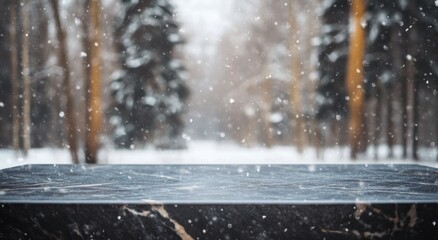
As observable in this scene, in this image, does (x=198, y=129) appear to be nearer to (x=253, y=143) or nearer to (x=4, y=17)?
(x=253, y=143)

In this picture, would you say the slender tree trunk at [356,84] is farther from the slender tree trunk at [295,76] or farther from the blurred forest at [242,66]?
the slender tree trunk at [295,76]

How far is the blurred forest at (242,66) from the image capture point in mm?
14887

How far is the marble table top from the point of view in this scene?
2352 millimetres

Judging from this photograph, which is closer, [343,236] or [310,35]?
[343,236]

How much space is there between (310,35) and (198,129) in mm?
33873

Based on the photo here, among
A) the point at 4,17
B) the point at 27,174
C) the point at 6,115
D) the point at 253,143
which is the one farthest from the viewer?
the point at 253,143

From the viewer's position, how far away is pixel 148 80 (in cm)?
1912

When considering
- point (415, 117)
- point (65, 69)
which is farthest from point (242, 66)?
point (65, 69)

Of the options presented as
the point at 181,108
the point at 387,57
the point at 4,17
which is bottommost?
the point at 181,108

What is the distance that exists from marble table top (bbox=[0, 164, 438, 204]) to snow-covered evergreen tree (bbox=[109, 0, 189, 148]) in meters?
15.0

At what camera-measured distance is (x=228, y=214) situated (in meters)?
2.22

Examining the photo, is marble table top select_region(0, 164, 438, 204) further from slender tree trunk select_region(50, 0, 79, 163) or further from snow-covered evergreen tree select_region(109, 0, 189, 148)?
snow-covered evergreen tree select_region(109, 0, 189, 148)

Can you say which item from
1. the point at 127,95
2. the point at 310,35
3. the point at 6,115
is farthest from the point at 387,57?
the point at 6,115

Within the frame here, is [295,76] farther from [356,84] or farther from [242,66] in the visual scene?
[356,84]
